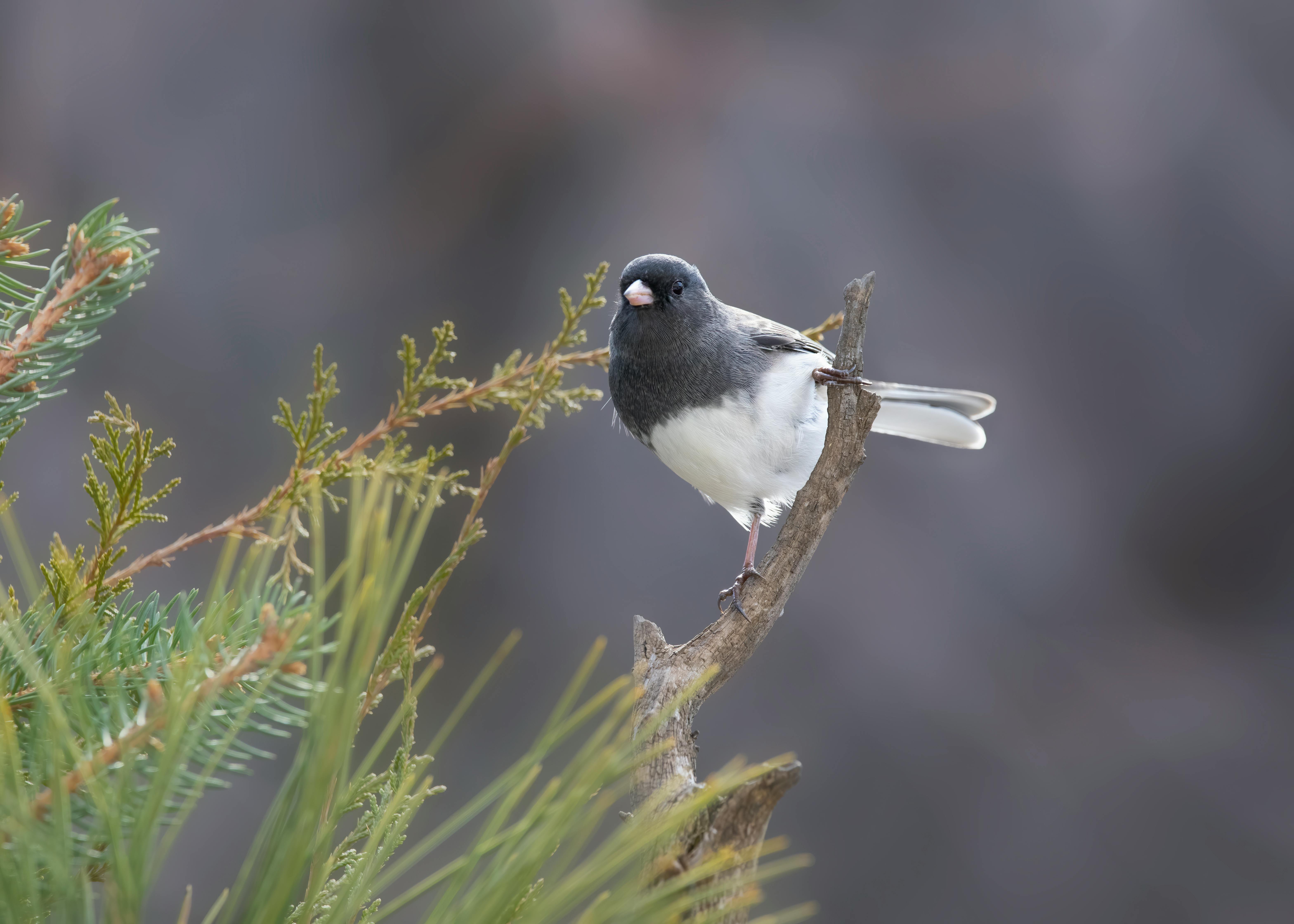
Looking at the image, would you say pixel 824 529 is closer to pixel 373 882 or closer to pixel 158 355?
pixel 373 882

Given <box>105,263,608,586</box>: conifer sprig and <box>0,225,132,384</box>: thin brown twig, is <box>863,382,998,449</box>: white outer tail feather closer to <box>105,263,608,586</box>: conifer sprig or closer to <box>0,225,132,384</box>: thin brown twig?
<box>105,263,608,586</box>: conifer sprig

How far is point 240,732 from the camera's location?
1.24 ft

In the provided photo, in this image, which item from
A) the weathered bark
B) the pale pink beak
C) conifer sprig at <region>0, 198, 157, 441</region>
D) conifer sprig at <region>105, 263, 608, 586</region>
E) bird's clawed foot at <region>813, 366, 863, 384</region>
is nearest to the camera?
conifer sprig at <region>0, 198, 157, 441</region>

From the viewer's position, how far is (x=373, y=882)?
14.1 inches

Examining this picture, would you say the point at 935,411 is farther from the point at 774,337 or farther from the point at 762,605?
the point at 762,605

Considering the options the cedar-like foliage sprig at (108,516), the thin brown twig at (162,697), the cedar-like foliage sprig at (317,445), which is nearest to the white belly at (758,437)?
the cedar-like foliage sprig at (317,445)

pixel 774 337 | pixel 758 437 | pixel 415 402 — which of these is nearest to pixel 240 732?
pixel 415 402

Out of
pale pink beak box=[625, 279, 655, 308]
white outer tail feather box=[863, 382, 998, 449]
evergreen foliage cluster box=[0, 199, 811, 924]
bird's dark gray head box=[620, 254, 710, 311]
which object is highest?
white outer tail feather box=[863, 382, 998, 449]

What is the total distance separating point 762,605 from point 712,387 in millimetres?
255

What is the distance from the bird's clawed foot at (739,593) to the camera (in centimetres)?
95

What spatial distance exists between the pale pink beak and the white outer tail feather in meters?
0.35

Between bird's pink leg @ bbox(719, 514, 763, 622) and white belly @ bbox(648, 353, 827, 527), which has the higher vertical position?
white belly @ bbox(648, 353, 827, 527)

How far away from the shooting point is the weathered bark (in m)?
0.77

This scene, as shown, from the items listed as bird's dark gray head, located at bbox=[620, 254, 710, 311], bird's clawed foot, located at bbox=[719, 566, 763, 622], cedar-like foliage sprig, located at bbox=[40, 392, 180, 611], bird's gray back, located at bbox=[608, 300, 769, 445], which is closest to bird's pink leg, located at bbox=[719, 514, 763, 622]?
bird's clawed foot, located at bbox=[719, 566, 763, 622]
